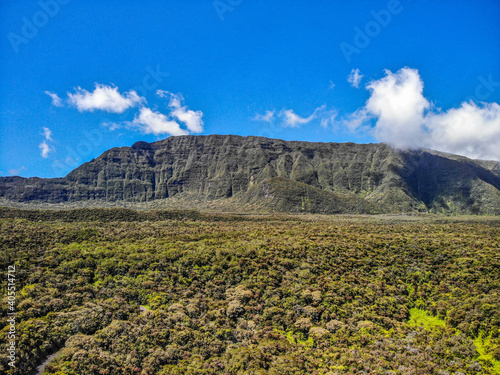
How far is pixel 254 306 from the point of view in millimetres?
28609

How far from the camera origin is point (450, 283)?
1271 inches

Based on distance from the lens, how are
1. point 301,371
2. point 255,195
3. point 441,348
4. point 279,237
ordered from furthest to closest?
point 255,195, point 279,237, point 441,348, point 301,371

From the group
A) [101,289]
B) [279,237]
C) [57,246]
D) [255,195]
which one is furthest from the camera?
[255,195]

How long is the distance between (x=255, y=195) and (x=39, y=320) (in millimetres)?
141392

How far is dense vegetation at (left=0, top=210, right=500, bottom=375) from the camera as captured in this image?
20.1 m

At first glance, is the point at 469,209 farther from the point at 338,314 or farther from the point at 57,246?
the point at 57,246

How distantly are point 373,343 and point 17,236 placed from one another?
51.7 metres

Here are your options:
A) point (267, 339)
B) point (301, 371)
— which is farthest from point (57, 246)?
point (301, 371)

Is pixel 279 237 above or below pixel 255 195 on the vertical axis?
below

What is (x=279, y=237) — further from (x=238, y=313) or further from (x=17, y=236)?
(x=17, y=236)

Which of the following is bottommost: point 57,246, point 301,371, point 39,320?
point 301,371

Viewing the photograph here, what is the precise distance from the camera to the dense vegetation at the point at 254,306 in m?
20.1

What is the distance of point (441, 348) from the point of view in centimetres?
2105

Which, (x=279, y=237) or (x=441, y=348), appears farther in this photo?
(x=279, y=237)
